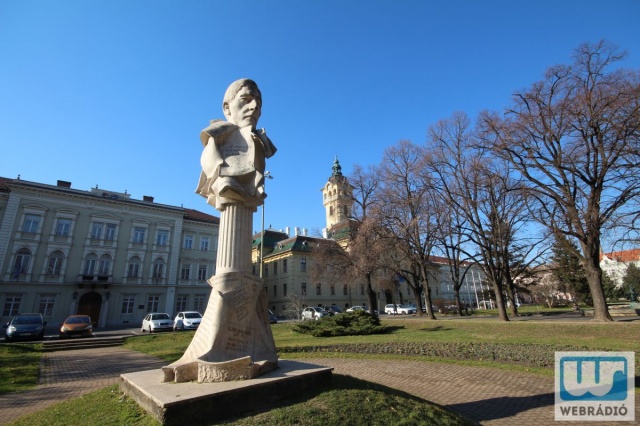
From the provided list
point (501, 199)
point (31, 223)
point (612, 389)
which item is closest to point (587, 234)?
point (501, 199)

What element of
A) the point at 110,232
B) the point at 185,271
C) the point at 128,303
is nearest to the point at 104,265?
the point at 110,232

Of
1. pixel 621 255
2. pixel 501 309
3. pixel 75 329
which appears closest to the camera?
pixel 75 329

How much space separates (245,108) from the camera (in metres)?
7.56

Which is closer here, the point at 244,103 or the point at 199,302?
the point at 244,103

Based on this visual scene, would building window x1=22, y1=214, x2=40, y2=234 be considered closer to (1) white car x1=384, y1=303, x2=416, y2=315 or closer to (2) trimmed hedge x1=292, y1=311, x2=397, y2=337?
(2) trimmed hedge x1=292, y1=311, x2=397, y2=337

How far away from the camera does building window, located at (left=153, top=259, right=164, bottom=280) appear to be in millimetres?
38956

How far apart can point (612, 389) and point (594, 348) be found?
5711mm

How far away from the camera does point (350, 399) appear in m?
5.01

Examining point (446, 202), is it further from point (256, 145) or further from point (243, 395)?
point (243, 395)

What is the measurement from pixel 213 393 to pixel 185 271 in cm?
4033

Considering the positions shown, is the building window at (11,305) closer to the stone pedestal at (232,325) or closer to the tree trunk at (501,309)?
the stone pedestal at (232,325)

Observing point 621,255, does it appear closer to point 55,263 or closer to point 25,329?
point 25,329

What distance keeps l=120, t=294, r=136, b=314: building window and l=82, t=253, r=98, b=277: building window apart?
4.25 m

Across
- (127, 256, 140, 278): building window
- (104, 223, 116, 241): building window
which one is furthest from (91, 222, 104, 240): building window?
(127, 256, 140, 278): building window
